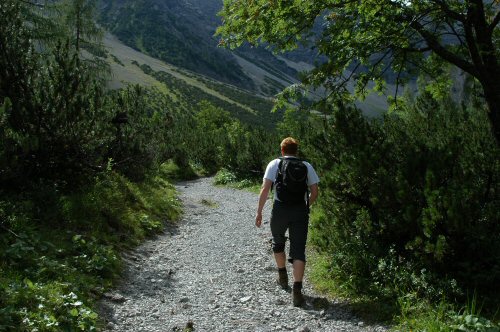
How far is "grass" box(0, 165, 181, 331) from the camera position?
15.1 feet

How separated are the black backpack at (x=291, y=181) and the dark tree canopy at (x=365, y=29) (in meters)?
3.22

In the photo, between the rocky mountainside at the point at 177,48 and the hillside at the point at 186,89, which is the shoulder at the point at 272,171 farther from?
the rocky mountainside at the point at 177,48

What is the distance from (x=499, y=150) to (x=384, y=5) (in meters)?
3.54

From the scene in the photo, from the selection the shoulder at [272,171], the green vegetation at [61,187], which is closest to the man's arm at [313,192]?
the shoulder at [272,171]

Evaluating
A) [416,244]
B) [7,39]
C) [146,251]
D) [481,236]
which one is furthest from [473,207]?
[7,39]

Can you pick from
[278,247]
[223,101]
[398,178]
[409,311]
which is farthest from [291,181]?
[223,101]

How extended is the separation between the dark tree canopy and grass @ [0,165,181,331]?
476 centimetres

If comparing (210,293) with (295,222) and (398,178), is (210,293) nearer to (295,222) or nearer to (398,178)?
(295,222)

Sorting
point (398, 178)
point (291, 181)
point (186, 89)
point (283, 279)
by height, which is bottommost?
point (283, 279)

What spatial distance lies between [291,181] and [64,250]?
3.90m

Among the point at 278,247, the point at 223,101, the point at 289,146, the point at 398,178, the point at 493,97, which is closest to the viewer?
the point at 398,178

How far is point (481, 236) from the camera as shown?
4965 mm

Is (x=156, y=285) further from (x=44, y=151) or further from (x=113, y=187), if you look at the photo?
(x=113, y=187)

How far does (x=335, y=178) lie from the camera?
6621 mm
